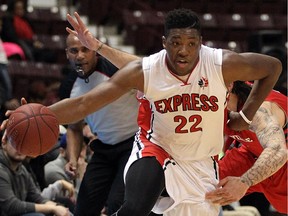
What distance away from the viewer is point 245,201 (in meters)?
8.40

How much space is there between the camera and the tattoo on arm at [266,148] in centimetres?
487

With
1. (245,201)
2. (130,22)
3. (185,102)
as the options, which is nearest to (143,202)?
(185,102)

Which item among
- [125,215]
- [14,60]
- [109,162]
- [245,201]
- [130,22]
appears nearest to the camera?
[125,215]

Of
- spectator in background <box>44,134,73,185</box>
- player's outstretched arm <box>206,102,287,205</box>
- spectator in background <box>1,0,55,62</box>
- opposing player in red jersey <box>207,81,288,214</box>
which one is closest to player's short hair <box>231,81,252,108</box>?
opposing player in red jersey <box>207,81,288,214</box>

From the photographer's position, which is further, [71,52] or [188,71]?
[71,52]

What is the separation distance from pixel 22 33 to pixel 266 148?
8149 millimetres

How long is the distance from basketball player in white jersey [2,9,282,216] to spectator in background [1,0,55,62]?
7116mm

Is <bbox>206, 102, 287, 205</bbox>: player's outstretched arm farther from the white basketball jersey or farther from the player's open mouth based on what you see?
the player's open mouth

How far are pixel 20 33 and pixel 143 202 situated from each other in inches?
326

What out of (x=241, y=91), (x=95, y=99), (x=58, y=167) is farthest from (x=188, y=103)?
(x=58, y=167)

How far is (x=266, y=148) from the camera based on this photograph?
4.99m

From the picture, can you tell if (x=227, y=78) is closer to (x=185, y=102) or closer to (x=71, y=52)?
(x=185, y=102)

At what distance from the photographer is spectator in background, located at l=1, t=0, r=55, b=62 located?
11773 millimetres

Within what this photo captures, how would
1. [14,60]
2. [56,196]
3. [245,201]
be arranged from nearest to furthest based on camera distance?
[56,196], [245,201], [14,60]
